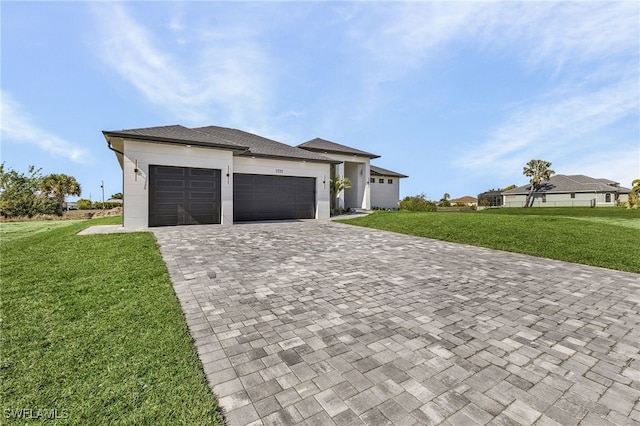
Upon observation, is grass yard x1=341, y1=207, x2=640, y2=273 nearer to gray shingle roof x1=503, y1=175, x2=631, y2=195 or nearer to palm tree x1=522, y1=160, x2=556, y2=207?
gray shingle roof x1=503, y1=175, x2=631, y2=195

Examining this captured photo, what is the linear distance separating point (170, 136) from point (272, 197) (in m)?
6.67

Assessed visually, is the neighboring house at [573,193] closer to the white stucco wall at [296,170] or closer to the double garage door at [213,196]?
the white stucco wall at [296,170]

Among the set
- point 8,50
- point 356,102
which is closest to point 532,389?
point 8,50

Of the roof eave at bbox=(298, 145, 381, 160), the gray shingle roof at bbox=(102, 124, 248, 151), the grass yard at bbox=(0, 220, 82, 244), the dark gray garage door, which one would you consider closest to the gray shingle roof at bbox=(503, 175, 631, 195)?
the roof eave at bbox=(298, 145, 381, 160)

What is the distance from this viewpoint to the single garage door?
16.1 metres

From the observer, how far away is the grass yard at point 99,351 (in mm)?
2113

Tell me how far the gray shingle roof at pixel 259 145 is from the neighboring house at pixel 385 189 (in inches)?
456

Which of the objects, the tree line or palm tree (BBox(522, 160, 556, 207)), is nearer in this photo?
the tree line

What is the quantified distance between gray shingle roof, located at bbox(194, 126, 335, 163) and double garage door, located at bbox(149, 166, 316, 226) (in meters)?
1.46

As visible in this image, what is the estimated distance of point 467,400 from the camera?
228 centimetres

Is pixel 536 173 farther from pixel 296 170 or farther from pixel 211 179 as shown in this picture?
pixel 211 179

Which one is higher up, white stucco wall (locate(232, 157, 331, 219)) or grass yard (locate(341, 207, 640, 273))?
white stucco wall (locate(232, 157, 331, 219))

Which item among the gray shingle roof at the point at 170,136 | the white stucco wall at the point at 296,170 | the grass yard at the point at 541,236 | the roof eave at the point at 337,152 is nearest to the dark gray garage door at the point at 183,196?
the gray shingle roof at the point at 170,136

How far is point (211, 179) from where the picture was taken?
47.1 feet
